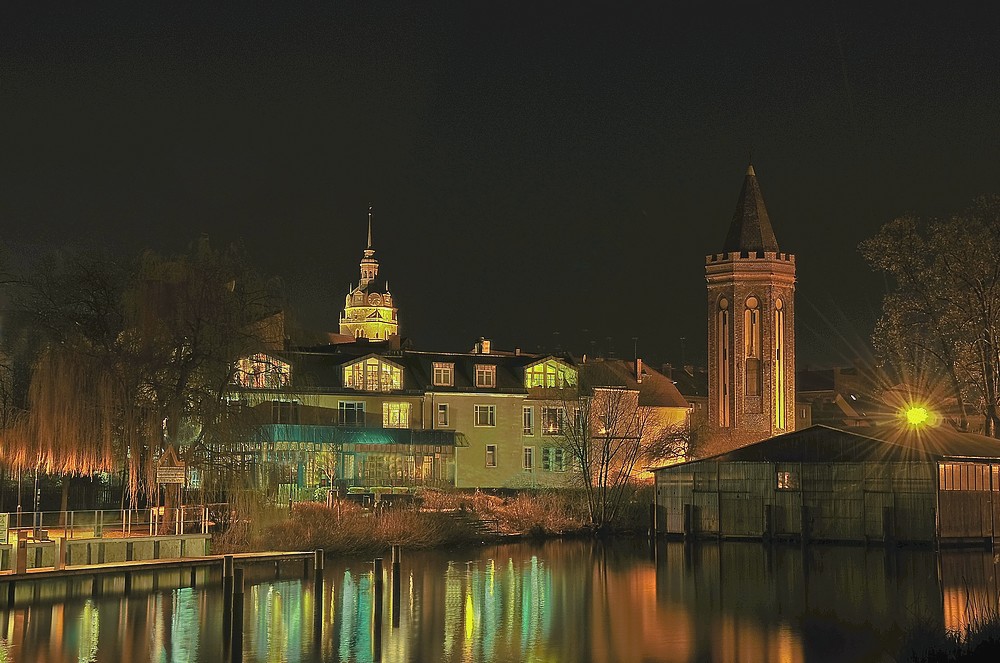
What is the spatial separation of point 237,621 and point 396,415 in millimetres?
51325

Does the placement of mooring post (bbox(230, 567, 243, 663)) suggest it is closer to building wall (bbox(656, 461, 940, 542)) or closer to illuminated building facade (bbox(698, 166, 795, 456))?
building wall (bbox(656, 461, 940, 542))

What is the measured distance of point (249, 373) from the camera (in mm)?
43688

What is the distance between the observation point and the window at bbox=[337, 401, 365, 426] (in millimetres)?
76438

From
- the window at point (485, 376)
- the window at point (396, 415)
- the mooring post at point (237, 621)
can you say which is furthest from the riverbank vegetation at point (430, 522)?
the mooring post at point (237, 621)

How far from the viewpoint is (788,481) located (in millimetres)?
59219

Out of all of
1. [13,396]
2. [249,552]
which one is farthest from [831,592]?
[13,396]

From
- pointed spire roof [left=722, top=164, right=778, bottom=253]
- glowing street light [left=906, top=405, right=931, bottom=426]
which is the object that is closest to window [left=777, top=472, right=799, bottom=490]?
glowing street light [left=906, top=405, right=931, bottom=426]

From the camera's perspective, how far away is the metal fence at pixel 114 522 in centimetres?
3906

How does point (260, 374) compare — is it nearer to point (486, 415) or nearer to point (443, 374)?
point (443, 374)

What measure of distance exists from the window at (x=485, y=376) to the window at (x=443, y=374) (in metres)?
1.52

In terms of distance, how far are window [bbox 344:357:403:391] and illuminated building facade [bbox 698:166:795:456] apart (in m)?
34.8

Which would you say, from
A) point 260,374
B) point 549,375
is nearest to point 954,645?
point 260,374

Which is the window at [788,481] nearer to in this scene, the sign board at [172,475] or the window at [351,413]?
the window at [351,413]

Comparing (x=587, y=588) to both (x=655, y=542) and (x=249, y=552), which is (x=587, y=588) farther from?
(x=655, y=542)
